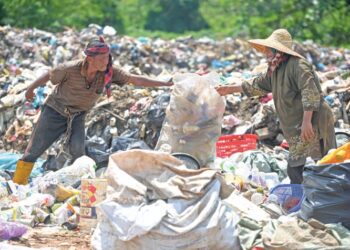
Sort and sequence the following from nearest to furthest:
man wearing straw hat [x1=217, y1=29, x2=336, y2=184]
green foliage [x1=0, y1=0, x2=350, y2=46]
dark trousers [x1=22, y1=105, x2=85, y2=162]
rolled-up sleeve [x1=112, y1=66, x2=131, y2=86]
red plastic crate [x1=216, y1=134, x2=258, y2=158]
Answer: man wearing straw hat [x1=217, y1=29, x2=336, y2=184], rolled-up sleeve [x1=112, y1=66, x2=131, y2=86], dark trousers [x1=22, y1=105, x2=85, y2=162], red plastic crate [x1=216, y1=134, x2=258, y2=158], green foliage [x1=0, y1=0, x2=350, y2=46]

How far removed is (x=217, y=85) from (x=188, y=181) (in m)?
1.55

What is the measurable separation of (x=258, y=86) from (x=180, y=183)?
80.8 inches

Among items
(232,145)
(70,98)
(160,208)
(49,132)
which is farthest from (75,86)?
(160,208)

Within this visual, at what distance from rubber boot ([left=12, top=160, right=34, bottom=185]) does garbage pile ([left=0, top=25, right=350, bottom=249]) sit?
342mm

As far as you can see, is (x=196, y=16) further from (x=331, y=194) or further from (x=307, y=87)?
(x=331, y=194)

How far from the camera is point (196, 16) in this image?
1692 inches

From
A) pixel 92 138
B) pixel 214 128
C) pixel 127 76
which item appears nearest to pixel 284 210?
pixel 214 128

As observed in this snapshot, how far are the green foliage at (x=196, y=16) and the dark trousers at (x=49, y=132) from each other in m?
18.1

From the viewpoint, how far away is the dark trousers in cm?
807

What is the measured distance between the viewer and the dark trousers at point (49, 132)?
26.5 ft

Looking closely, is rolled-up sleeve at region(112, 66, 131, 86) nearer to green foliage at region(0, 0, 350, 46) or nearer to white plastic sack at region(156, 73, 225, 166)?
white plastic sack at region(156, 73, 225, 166)

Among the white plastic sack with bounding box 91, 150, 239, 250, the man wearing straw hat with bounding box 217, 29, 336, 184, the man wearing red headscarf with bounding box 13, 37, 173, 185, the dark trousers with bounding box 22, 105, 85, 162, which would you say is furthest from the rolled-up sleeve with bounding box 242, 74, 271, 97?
the white plastic sack with bounding box 91, 150, 239, 250

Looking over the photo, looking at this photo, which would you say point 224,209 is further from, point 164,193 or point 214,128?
point 214,128

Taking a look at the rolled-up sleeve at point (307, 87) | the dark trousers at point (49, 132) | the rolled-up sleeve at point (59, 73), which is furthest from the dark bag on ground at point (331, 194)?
the dark trousers at point (49, 132)
